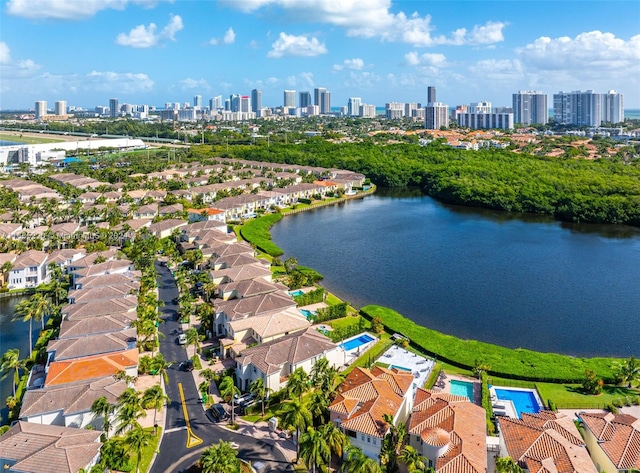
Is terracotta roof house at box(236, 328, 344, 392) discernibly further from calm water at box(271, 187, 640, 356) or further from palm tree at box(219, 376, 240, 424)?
calm water at box(271, 187, 640, 356)

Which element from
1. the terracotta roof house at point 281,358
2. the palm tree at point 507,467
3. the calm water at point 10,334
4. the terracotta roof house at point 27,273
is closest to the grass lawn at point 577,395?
the palm tree at point 507,467

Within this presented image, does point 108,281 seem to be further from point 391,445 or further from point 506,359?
point 506,359

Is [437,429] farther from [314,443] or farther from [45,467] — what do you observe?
[45,467]

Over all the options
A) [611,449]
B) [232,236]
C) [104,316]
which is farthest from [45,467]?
[232,236]

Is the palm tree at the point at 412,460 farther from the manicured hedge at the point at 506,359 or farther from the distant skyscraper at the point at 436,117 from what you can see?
the distant skyscraper at the point at 436,117

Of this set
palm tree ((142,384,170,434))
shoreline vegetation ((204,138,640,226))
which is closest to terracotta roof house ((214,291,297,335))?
palm tree ((142,384,170,434))
